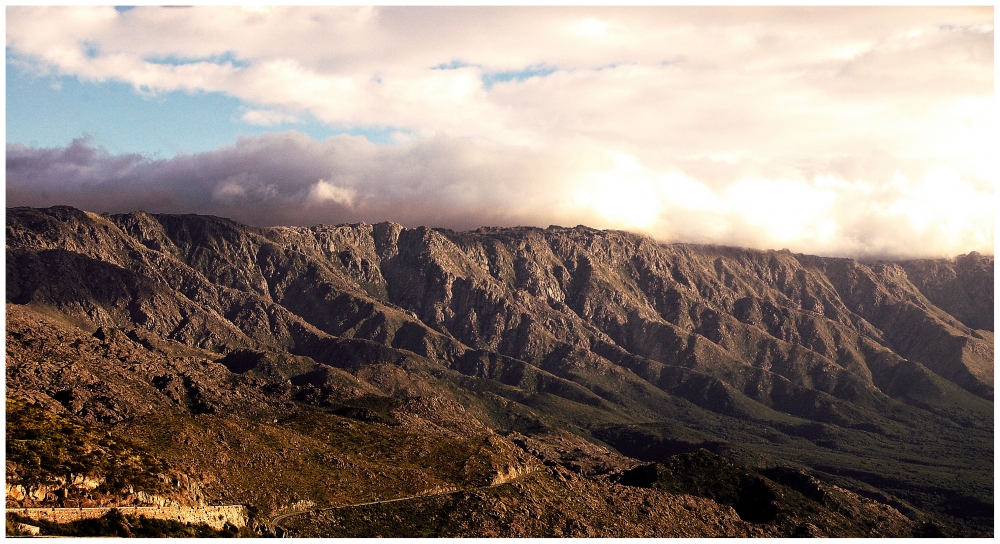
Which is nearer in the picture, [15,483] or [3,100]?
[3,100]

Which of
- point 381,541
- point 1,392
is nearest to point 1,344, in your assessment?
point 1,392

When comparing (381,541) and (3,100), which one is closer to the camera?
(3,100)

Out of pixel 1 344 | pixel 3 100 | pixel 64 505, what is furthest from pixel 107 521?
pixel 3 100

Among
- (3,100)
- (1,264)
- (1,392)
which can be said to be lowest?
(1,392)

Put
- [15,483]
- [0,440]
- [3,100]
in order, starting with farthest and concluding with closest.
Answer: [15,483] < [0,440] < [3,100]

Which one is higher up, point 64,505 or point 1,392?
point 1,392

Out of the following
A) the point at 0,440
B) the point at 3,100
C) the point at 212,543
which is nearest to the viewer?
the point at 3,100

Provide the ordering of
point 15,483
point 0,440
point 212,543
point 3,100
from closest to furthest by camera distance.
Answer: point 3,100 → point 0,440 → point 212,543 → point 15,483

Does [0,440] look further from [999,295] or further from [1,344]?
[999,295]

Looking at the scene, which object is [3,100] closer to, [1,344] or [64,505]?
[1,344]
